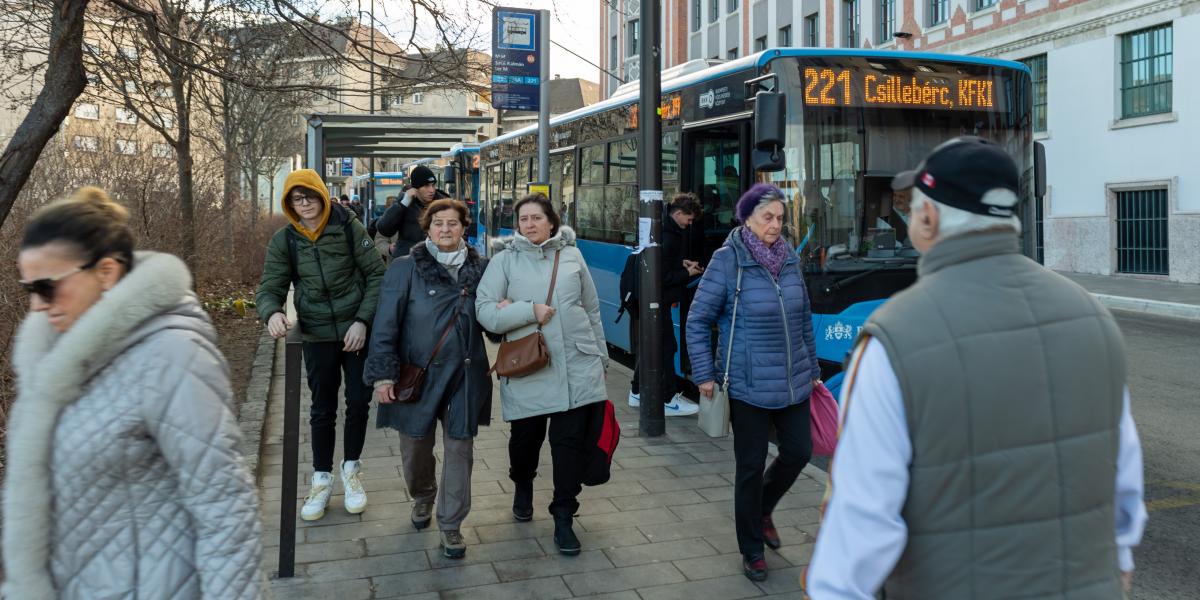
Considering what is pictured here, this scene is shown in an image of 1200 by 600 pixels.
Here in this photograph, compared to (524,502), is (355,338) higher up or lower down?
higher up

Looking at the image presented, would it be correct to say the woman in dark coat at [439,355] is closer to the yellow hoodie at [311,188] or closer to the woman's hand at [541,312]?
the woman's hand at [541,312]

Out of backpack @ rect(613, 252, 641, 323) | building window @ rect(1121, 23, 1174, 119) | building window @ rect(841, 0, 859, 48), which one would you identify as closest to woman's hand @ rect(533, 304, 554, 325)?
backpack @ rect(613, 252, 641, 323)

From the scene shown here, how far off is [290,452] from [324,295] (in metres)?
1.11

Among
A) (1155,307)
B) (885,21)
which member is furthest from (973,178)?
(885,21)

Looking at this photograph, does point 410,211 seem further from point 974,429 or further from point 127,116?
point 127,116

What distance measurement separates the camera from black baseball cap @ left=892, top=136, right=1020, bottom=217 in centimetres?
195

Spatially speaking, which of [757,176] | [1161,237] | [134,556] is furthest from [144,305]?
[1161,237]

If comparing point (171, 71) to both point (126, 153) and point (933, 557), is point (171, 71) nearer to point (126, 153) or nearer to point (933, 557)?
point (126, 153)

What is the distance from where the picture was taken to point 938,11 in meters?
27.8

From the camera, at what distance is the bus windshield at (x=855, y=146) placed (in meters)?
7.79

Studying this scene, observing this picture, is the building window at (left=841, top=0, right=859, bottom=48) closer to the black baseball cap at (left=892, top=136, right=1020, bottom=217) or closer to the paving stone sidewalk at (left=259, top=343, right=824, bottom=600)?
the paving stone sidewalk at (left=259, top=343, right=824, bottom=600)

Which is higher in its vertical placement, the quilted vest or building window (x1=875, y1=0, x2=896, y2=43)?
building window (x1=875, y1=0, x2=896, y2=43)

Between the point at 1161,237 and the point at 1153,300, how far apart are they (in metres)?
4.95

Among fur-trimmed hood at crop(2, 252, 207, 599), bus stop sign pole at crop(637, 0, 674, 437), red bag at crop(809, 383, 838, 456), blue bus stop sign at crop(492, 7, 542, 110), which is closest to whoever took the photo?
fur-trimmed hood at crop(2, 252, 207, 599)
